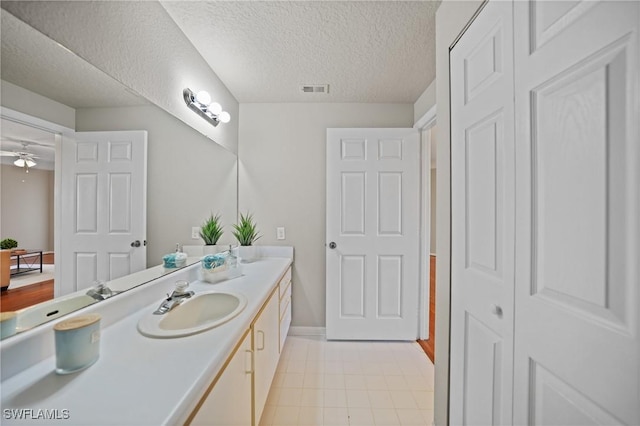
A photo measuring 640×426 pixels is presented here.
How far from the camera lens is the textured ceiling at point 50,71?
71 cm

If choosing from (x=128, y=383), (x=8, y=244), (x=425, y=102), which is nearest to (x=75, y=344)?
(x=128, y=383)

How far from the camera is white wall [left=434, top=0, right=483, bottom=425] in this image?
122cm

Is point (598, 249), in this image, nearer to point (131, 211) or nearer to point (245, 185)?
point (131, 211)

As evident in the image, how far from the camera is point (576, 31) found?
605mm

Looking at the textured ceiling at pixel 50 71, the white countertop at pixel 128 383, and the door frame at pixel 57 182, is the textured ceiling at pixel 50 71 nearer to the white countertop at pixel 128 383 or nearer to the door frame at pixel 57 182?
the door frame at pixel 57 182

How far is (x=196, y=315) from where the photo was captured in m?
1.27

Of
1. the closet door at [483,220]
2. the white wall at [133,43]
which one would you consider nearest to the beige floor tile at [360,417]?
the closet door at [483,220]

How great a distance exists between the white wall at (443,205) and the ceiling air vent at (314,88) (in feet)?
3.31

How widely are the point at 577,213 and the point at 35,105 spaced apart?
1620 mm

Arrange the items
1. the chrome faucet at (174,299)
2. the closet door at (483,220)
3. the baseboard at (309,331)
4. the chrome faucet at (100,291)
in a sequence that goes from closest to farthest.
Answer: the closet door at (483,220)
the chrome faucet at (100,291)
the chrome faucet at (174,299)
the baseboard at (309,331)

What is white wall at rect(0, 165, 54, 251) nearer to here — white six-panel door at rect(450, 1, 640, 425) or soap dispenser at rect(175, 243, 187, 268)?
soap dispenser at rect(175, 243, 187, 268)

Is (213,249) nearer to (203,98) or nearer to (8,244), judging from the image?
(203,98)

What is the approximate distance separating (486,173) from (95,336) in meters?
1.45

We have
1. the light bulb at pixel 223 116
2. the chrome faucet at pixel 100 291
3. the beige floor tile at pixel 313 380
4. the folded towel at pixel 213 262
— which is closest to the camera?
the chrome faucet at pixel 100 291
